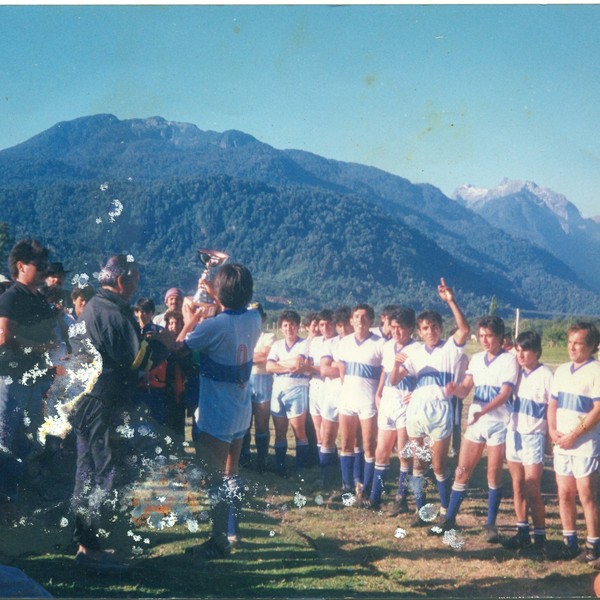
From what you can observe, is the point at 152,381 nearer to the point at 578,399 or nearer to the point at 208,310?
the point at 208,310

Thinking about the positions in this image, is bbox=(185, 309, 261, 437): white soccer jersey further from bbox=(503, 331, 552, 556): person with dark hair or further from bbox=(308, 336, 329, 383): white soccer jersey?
bbox=(503, 331, 552, 556): person with dark hair

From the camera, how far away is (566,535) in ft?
11.3

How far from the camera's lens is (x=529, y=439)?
3.60m

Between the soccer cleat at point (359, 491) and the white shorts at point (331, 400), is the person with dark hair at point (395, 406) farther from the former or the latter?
the white shorts at point (331, 400)

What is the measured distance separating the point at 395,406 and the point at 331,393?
68 centimetres

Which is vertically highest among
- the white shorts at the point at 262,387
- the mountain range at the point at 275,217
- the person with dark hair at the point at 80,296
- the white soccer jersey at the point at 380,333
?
the mountain range at the point at 275,217

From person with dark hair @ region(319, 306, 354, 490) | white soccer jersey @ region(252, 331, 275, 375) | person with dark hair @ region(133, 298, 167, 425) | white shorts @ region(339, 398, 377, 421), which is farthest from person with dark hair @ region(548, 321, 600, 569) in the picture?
person with dark hair @ region(133, 298, 167, 425)

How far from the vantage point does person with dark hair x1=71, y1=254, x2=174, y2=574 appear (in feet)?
10.6

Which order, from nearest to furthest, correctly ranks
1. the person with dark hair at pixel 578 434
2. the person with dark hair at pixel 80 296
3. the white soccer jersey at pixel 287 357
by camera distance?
the person with dark hair at pixel 578 434 < the person with dark hair at pixel 80 296 < the white soccer jersey at pixel 287 357

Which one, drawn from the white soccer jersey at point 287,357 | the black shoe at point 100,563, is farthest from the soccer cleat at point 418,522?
the black shoe at point 100,563

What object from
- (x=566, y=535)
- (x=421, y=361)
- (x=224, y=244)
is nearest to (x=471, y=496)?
(x=566, y=535)

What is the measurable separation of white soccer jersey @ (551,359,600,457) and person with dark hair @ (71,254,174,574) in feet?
7.29

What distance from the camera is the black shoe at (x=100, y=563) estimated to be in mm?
3186

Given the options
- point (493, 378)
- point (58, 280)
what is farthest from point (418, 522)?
point (58, 280)
